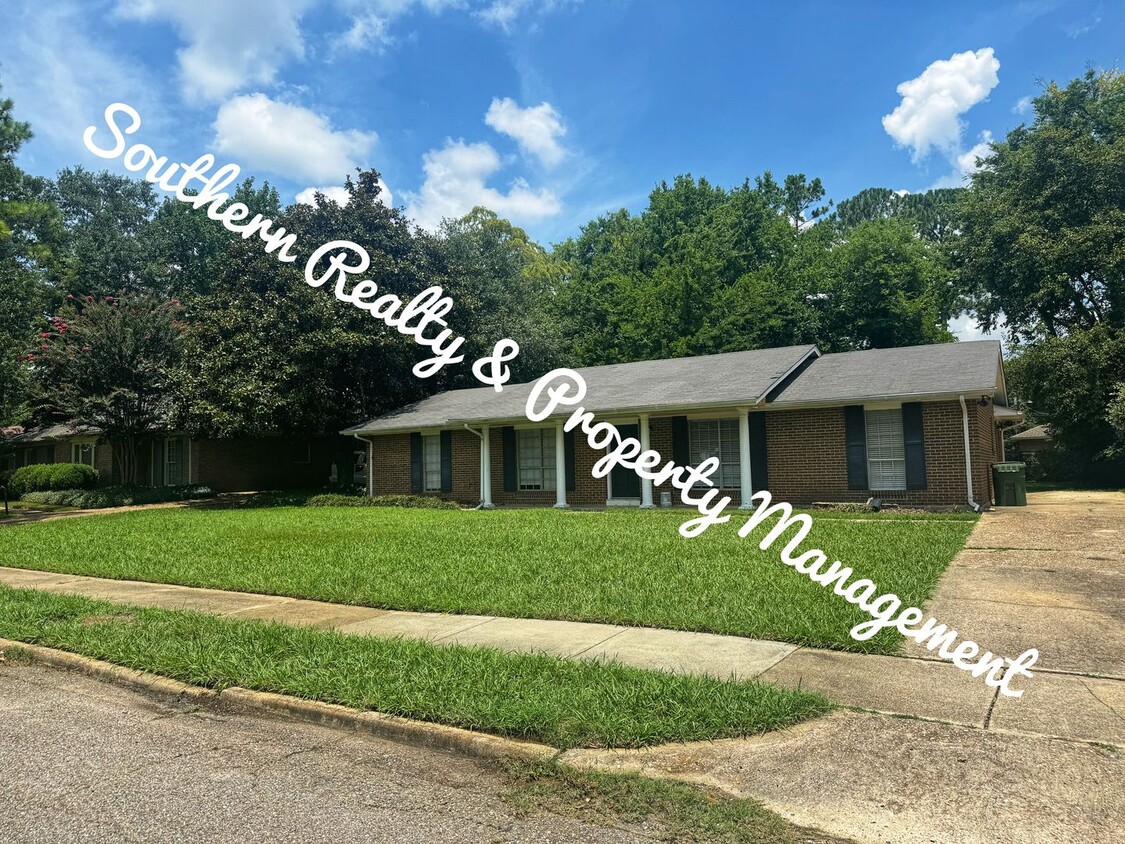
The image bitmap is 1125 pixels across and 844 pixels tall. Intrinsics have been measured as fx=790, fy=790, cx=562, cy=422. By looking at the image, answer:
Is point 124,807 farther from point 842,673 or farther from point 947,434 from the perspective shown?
point 947,434

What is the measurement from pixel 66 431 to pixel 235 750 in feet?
109

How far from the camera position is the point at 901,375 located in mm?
17281

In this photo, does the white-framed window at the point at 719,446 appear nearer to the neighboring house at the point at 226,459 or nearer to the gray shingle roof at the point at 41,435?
the neighboring house at the point at 226,459

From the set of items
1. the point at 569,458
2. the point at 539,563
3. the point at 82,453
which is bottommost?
the point at 539,563

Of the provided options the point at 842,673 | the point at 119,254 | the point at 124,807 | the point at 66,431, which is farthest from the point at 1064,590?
the point at 119,254

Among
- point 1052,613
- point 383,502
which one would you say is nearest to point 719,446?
point 383,502

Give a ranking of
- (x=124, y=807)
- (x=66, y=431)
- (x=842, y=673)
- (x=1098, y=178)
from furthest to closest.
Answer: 1. (x=66, y=431)
2. (x=1098, y=178)
3. (x=842, y=673)
4. (x=124, y=807)

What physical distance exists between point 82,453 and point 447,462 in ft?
64.4

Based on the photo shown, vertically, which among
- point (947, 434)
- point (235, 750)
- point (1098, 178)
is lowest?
point (235, 750)

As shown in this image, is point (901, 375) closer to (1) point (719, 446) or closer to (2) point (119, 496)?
(1) point (719, 446)

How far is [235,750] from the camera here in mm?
4531

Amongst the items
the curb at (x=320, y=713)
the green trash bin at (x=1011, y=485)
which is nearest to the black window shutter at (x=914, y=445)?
the green trash bin at (x=1011, y=485)

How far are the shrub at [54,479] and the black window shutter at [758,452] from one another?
2439 cm

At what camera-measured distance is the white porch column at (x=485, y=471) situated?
68.2ft
